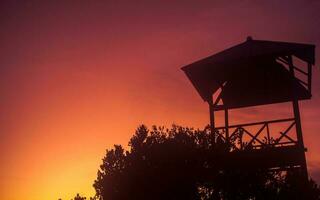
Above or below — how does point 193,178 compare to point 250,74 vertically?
below

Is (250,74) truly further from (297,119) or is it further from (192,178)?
(192,178)

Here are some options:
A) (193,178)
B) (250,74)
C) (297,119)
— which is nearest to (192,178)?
(193,178)

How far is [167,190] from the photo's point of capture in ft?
55.0

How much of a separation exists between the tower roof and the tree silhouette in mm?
2611

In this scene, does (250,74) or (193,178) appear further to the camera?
(250,74)

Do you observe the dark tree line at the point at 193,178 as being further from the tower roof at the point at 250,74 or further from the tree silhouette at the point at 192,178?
the tower roof at the point at 250,74

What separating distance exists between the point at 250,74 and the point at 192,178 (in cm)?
633

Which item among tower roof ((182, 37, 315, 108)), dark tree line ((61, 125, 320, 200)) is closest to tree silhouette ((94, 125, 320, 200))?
dark tree line ((61, 125, 320, 200))

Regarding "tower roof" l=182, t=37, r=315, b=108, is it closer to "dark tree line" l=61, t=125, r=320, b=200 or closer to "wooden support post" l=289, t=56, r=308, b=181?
"wooden support post" l=289, t=56, r=308, b=181

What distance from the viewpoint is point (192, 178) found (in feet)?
55.6

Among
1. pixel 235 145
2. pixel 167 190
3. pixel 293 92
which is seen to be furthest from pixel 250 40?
pixel 167 190

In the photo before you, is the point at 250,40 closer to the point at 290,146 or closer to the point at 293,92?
A: the point at 293,92

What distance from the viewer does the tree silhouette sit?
54.9 feet

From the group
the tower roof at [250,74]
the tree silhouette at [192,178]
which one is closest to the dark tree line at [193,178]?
the tree silhouette at [192,178]
